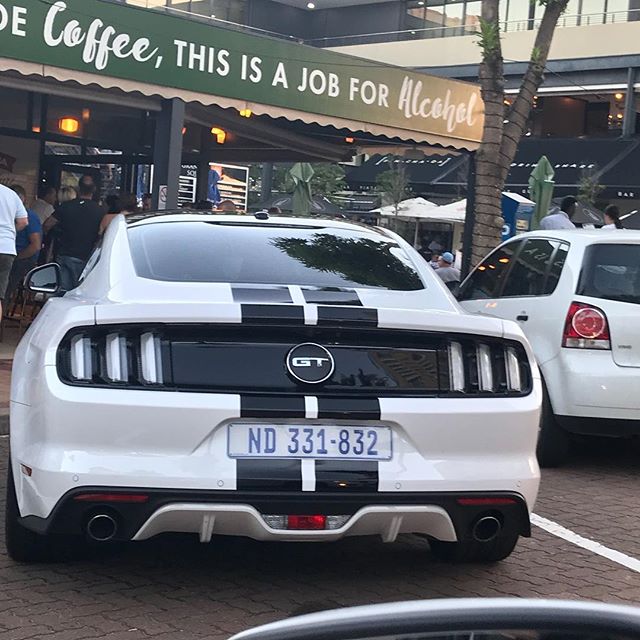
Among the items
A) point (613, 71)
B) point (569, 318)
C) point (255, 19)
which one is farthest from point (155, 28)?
point (255, 19)

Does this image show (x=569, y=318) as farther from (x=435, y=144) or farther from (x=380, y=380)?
(x=435, y=144)

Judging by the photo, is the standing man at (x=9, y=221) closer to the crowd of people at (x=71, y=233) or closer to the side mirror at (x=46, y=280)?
the crowd of people at (x=71, y=233)

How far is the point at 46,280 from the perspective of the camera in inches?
228

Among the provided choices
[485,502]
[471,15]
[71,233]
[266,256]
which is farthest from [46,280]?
[471,15]

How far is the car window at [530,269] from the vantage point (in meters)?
8.04

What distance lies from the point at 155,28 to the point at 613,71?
26957 millimetres

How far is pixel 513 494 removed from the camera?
14.5 ft

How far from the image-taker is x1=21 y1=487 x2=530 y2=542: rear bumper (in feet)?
13.4

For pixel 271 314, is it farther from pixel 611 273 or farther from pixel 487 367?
pixel 611 273

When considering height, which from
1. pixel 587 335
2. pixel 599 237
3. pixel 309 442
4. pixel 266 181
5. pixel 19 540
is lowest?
pixel 19 540

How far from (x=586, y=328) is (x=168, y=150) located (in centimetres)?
620

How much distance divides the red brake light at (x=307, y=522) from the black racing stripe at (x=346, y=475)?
12 cm

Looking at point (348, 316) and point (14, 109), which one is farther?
point (14, 109)

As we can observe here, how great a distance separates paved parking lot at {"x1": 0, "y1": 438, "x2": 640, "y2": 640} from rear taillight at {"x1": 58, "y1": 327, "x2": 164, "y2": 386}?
0.88m
